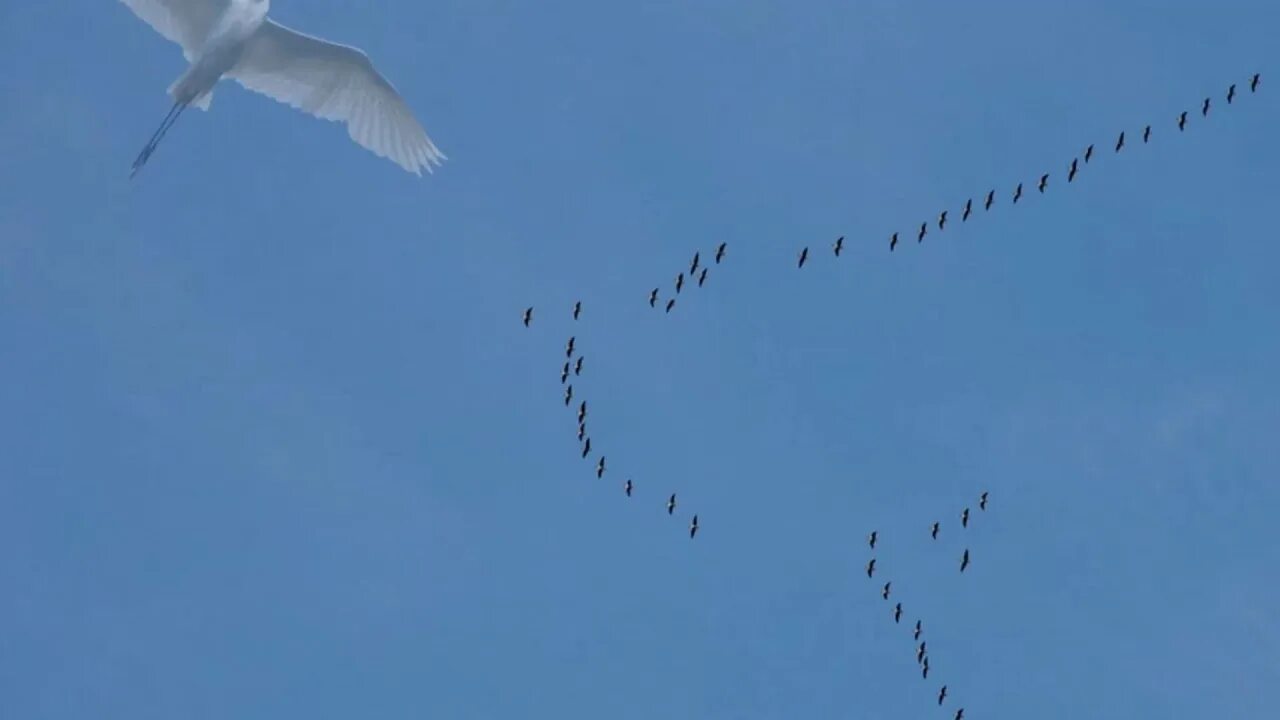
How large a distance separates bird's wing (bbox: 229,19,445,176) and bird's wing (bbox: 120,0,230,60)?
1.59 metres

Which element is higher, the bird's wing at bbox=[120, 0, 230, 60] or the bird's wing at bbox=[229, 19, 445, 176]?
the bird's wing at bbox=[229, 19, 445, 176]

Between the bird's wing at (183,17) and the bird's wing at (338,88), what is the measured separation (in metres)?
1.59

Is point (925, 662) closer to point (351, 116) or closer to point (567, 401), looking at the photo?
point (567, 401)

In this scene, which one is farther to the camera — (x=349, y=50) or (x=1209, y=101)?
(x=349, y=50)

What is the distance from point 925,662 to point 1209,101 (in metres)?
16.1

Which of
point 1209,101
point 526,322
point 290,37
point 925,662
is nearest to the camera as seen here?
point 526,322

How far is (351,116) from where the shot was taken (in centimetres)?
5038

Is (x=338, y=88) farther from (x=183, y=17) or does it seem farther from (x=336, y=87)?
(x=183, y=17)

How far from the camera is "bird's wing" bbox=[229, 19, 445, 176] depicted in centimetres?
5012

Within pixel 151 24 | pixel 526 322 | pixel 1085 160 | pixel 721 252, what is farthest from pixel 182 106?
pixel 1085 160

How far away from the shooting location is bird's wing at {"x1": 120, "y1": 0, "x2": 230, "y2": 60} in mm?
48438

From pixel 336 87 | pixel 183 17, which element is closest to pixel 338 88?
pixel 336 87

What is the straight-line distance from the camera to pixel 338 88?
166 feet

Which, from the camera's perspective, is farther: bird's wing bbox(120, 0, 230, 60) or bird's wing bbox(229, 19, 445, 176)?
bird's wing bbox(229, 19, 445, 176)
